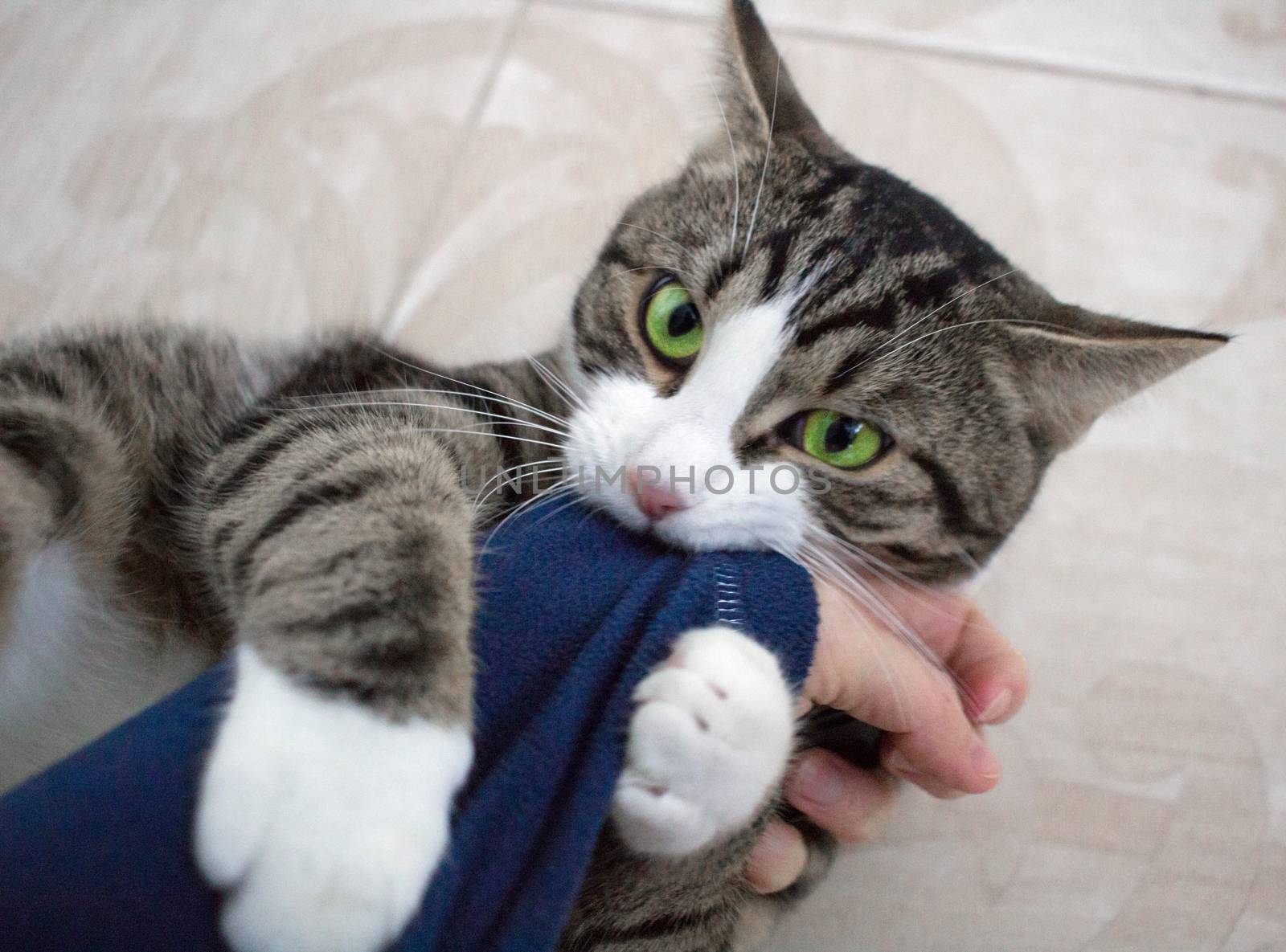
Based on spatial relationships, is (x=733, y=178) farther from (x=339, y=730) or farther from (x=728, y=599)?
(x=339, y=730)

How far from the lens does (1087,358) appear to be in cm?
75

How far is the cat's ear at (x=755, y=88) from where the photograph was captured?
889mm

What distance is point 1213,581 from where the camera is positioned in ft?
3.79

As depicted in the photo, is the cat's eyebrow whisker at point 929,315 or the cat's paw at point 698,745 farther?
the cat's eyebrow whisker at point 929,315

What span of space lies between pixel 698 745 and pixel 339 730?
0.22 m

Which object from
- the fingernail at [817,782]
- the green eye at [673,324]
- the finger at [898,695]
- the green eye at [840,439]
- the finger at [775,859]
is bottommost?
the finger at [775,859]

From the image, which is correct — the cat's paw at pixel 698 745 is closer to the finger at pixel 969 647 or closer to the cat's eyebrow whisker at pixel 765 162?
the finger at pixel 969 647

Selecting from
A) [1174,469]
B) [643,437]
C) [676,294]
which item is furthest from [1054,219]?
[643,437]

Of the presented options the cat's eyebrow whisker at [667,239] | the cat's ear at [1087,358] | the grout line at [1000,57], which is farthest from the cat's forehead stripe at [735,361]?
the grout line at [1000,57]

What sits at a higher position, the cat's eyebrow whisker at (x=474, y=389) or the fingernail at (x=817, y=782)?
the cat's eyebrow whisker at (x=474, y=389)

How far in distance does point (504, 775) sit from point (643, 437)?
314mm

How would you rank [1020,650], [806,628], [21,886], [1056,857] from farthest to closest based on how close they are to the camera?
[1020,650], [1056,857], [806,628], [21,886]

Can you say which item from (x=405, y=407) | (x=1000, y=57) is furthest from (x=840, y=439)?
(x=1000, y=57)

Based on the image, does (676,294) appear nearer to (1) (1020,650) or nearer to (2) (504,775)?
(2) (504,775)
